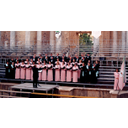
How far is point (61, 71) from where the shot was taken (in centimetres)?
1492

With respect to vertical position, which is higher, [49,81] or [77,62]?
[77,62]

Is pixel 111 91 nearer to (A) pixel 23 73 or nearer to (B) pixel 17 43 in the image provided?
(A) pixel 23 73

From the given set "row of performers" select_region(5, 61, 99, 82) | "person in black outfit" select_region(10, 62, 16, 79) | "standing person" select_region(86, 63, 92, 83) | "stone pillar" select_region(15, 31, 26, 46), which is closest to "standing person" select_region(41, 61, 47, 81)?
"row of performers" select_region(5, 61, 99, 82)

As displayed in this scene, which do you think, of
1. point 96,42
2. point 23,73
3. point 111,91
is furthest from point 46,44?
point 111,91

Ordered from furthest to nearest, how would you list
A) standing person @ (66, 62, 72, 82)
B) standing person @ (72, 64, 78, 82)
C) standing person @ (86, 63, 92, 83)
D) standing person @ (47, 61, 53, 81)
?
1. standing person @ (47, 61, 53, 81)
2. standing person @ (66, 62, 72, 82)
3. standing person @ (72, 64, 78, 82)
4. standing person @ (86, 63, 92, 83)

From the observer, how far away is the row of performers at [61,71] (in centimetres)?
1428

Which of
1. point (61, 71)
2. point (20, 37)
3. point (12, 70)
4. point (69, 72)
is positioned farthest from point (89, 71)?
point (20, 37)

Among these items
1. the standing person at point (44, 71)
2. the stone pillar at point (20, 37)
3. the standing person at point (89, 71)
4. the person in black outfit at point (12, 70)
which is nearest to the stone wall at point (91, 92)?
the standing person at point (89, 71)

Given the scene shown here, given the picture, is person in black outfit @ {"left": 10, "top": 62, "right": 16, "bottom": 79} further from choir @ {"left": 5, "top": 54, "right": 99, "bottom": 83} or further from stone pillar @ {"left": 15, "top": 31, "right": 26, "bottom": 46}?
stone pillar @ {"left": 15, "top": 31, "right": 26, "bottom": 46}

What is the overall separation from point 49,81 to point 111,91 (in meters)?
5.22

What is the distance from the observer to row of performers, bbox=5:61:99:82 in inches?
562

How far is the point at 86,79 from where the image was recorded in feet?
47.5

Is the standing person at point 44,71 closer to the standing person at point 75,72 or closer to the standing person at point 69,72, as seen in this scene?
the standing person at point 69,72

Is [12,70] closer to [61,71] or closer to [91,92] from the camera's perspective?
[61,71]
